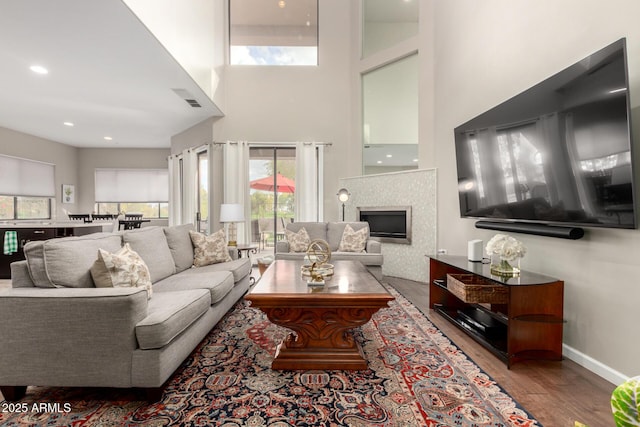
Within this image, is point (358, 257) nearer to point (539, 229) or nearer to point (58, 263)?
point (539, 229)

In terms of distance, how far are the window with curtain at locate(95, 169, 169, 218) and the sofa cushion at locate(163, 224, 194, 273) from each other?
590cm

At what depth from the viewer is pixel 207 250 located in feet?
11.9

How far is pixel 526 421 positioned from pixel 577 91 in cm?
200

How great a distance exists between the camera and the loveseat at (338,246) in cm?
440

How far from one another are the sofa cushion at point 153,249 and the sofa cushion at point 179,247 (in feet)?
0.28

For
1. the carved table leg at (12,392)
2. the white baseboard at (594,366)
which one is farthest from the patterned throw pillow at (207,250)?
the white baseboard at (594,366)

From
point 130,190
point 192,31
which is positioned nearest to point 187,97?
point 192,31

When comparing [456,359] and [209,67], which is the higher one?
[209,67]

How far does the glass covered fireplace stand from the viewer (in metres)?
5.05

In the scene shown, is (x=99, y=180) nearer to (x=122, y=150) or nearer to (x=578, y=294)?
(x=122, y=150)

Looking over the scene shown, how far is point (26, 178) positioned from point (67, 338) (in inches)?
301

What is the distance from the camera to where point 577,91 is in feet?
6.89

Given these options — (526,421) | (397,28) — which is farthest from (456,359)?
(397,28)

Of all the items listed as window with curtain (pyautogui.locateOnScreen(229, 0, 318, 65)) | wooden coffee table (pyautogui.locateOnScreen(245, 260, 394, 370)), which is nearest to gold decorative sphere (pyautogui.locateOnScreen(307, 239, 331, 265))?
wooden coffee table (pyautogui.locateOnScreen(245, 260, 394, 370))
